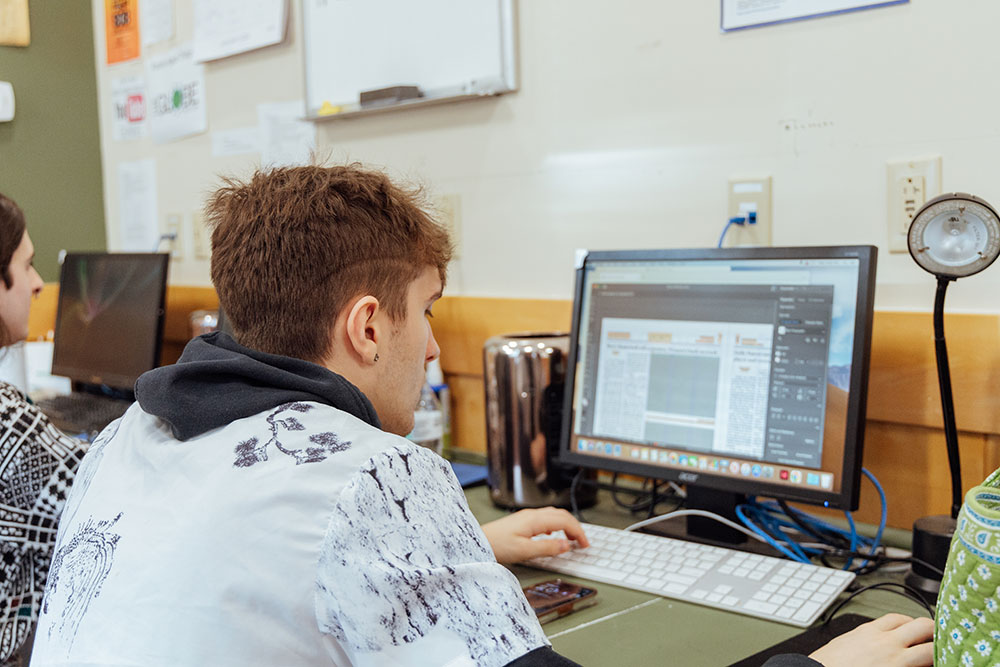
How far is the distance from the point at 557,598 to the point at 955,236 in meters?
0.62

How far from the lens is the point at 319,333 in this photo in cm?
87

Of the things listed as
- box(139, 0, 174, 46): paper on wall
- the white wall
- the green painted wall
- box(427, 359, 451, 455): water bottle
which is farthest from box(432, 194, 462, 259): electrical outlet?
the green painted wall

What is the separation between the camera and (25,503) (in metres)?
1.15

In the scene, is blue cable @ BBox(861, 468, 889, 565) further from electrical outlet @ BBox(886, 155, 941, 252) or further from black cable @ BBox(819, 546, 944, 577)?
electrical outlet @ BBox(886, 155, 941, 252)

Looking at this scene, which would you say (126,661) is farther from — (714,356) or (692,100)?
(692,100)

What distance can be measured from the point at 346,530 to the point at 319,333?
24 cm

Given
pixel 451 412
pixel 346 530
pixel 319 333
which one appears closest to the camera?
pixel 346 530

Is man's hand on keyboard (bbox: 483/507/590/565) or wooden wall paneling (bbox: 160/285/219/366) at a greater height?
wooden wall paneling (bbox: 160/285/219/366)

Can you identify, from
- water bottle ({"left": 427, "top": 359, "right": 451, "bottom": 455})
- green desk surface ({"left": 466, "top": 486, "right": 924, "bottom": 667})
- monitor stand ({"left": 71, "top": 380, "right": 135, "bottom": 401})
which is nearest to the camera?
green desk surface ({"left": 466, "top": 486, "right": 924, "bottom": 667})

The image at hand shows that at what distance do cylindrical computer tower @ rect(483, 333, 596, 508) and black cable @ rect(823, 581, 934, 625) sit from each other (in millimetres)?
515

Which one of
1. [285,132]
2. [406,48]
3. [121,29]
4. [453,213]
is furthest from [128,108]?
[453,213]

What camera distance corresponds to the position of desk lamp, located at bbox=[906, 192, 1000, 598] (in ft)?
3.49

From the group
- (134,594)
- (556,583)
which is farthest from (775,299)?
(134,594)

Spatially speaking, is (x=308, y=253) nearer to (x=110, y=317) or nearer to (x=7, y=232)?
(x=7, y=232)
